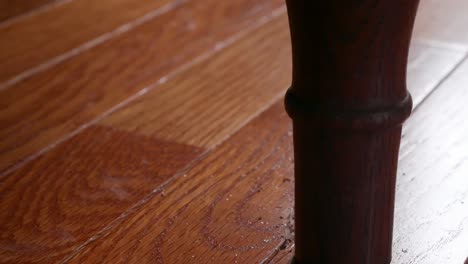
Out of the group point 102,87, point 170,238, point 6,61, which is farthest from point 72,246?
point 6,61

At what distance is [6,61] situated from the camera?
1115 millimetres

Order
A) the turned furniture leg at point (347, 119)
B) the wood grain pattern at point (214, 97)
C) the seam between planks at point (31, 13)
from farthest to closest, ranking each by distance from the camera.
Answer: the seam between planks at point (31, 13)
the wood grain pattern at point (214, 97)
the turned furniture leg at point (347, 119)

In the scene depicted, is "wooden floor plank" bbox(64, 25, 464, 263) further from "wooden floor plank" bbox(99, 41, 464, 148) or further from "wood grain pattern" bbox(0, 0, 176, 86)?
"wood grain pattern" bbox(0, 0, 176, 86)

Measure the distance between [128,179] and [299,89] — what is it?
11.9 inches

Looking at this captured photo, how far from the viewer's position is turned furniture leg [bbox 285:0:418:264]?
51 centimetres

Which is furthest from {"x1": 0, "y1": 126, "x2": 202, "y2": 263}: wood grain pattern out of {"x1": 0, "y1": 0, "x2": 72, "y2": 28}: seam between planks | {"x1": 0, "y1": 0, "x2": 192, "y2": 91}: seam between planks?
{"x1": 0, "y1": 0, "x2": 72, "y2": 28}: seam between planks

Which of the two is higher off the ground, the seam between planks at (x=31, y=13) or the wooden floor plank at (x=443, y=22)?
the seam between planks at (x=31, y=13)

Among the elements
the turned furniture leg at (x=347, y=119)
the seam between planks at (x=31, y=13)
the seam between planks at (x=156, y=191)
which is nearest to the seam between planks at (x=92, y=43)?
the seam between planks at (x=31, y=13)

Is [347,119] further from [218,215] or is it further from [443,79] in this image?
[443,79]

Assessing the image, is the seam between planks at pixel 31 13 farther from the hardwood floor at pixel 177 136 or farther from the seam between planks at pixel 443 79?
the seam between planks at pixel 443 79

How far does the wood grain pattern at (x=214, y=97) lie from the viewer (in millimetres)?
920

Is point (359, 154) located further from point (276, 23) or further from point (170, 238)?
point (276, 23)

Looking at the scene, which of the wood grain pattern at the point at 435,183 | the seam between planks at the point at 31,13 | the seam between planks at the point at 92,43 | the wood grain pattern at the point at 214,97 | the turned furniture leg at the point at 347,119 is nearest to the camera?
the turned furniture leg at the point at 347,119

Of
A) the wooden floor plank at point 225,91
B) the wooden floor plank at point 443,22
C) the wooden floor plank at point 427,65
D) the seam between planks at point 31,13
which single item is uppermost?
the seam between planks at point 31,13
